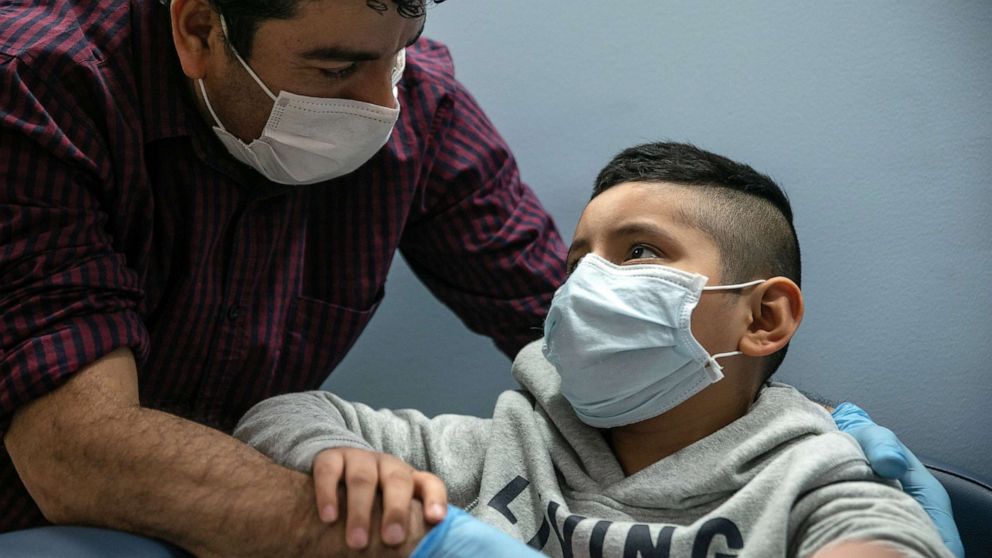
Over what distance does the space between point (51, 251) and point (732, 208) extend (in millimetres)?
900

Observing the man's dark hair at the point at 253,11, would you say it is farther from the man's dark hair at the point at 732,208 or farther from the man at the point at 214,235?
the man's dark hair at the point at 732,208

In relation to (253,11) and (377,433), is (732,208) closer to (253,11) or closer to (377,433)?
(377,433)

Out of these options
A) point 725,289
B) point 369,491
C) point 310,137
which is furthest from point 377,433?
point 725,289

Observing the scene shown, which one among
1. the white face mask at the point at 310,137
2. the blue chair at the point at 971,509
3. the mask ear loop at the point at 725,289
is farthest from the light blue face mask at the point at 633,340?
the blue chair at the point at 971,509

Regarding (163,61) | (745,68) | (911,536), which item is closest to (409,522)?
(911,536)

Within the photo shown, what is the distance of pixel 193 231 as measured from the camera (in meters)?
1.44

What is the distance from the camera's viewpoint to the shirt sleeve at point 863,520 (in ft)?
3.37

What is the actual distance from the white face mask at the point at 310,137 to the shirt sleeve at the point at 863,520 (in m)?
0.77

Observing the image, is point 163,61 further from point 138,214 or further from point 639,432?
point 639,432

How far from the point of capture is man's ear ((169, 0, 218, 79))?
1357 millimetres

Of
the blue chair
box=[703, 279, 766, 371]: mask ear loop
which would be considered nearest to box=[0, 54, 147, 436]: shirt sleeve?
→ box=[703, 279, 766, 371]: mask ear loop

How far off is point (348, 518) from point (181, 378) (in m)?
0.55

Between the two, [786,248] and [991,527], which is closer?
[786,248]

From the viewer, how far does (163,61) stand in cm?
141
